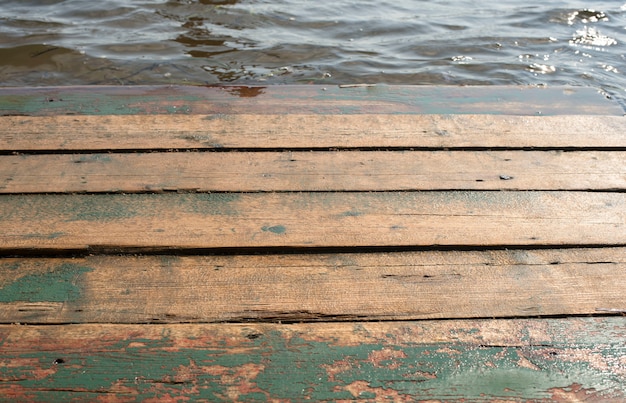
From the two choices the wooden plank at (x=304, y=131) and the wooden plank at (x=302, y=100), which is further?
the wooden plank at (x=302, y=100)

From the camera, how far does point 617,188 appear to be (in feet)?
6.44

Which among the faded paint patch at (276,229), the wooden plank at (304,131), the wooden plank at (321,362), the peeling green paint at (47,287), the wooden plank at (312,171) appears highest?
the wooden plank at (304,131)

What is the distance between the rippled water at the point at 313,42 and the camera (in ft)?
13.6

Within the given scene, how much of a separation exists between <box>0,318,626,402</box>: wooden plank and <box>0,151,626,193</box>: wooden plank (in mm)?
593

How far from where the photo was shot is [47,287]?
1.50 metres

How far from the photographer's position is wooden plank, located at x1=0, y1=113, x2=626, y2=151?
7.09 feet

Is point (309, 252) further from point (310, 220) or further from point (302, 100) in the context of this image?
point (302, 100)

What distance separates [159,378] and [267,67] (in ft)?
10.3

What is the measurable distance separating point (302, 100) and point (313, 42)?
2244 millimetres

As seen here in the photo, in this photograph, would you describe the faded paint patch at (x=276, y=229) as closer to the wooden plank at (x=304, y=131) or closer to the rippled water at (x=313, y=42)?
the wooden plank at (x=304, y=131)

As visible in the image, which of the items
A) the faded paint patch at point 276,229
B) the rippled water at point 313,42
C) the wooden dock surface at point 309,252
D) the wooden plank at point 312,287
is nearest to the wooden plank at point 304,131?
the wooden dock surface at point 309,252

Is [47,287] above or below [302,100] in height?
below

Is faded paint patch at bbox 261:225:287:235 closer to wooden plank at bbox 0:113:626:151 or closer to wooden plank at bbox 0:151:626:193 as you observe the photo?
wooden plank at bbox 0:151:626:193

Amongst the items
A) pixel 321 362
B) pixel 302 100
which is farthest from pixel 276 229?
pixel 302 100
